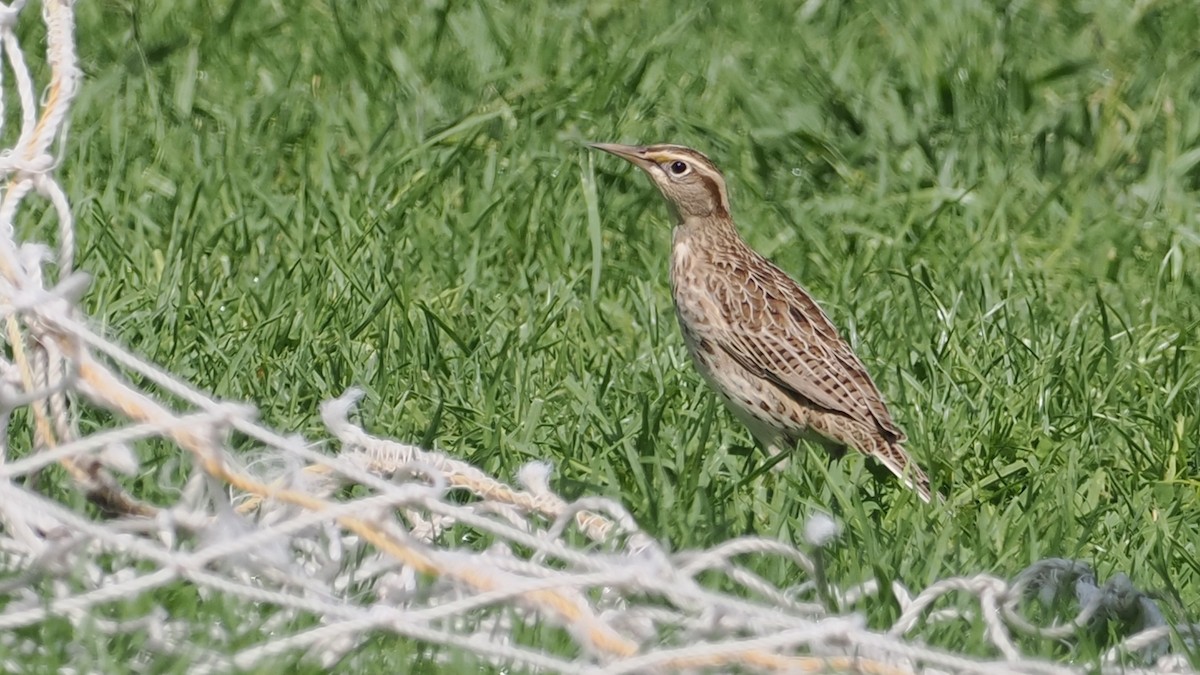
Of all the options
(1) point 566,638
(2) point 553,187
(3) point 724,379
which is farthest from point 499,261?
(1) point 566,638

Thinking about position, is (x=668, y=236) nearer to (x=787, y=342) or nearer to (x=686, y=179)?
(x=686, y=179)

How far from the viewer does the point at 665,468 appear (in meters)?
5.83

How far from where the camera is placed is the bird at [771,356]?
21.5ft

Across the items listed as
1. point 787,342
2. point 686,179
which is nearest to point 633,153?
point 686,179

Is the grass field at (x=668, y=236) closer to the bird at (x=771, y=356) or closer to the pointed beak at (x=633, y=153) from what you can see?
the bird at (x=771, y=356)

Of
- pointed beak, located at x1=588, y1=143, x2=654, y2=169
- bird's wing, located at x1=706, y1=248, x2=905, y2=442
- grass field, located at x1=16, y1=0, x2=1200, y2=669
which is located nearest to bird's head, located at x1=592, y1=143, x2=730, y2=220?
pointed beak, located at x1=588, y1=143, x2=654, y2=169

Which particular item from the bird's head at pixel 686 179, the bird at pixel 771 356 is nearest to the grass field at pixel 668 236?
the bird at pixel 771 356

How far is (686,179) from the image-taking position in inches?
283

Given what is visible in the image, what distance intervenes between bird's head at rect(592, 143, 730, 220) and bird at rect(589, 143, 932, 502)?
4cm

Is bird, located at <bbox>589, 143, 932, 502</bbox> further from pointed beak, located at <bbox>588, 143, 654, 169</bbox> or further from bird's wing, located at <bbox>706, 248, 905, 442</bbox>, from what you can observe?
pointed beak, located at <bbox>588, 143, 654, 169</bbox>

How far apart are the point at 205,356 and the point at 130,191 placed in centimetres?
176

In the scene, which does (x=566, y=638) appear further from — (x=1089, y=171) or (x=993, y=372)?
(x=1089, y=171)

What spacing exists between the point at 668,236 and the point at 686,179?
1161 mm

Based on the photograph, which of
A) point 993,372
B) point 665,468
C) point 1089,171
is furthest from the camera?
point 1089,171
